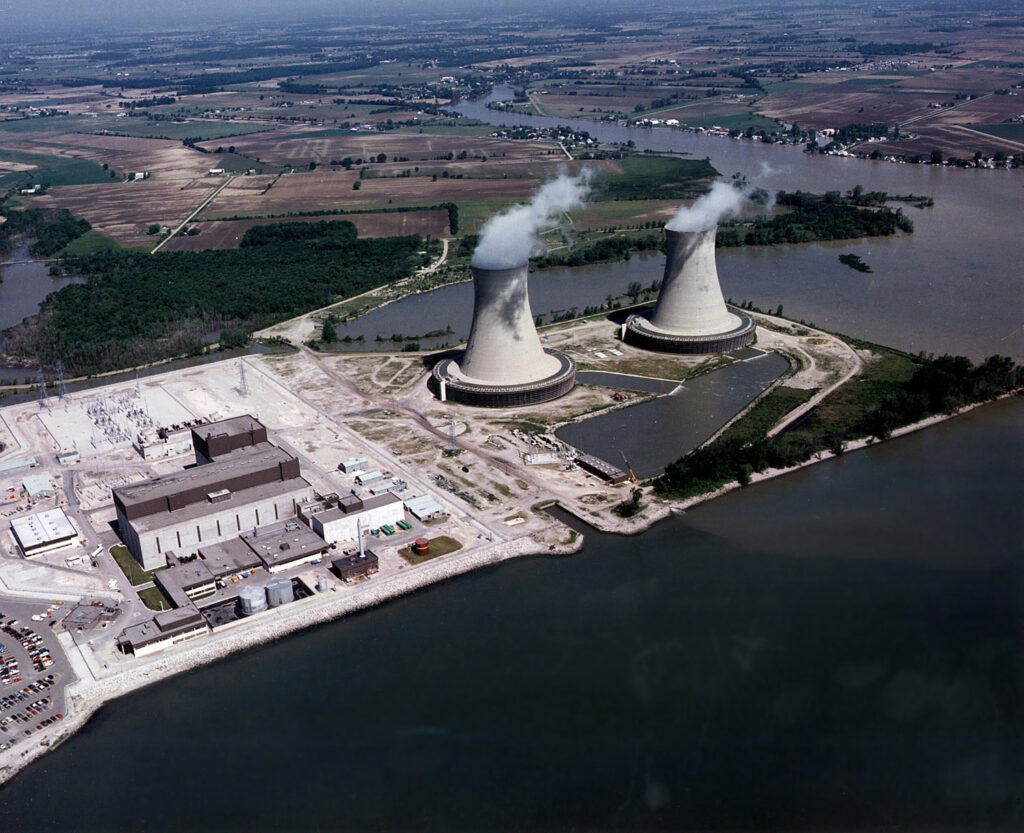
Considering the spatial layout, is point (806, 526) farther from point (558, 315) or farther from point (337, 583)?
point (558, 315)

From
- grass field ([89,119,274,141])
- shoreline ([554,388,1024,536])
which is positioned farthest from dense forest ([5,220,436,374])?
grass field ([89,119,274,141])

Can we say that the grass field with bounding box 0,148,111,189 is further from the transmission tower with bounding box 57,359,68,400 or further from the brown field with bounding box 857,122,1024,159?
the brown field with bounding box 857,122,1024,159

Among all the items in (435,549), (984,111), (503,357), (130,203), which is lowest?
(435,549)

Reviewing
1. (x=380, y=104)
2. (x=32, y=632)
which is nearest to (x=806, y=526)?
(x=32, y=632)

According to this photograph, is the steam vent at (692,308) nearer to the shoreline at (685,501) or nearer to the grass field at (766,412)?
the grass field at (766,412)

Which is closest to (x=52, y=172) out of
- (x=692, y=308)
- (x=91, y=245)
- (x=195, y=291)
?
(x=91, y=245)

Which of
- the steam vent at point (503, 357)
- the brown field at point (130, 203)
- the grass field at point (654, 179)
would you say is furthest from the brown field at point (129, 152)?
the steam vent at point (503, 357)

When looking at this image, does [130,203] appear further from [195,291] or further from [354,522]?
[354,522]
